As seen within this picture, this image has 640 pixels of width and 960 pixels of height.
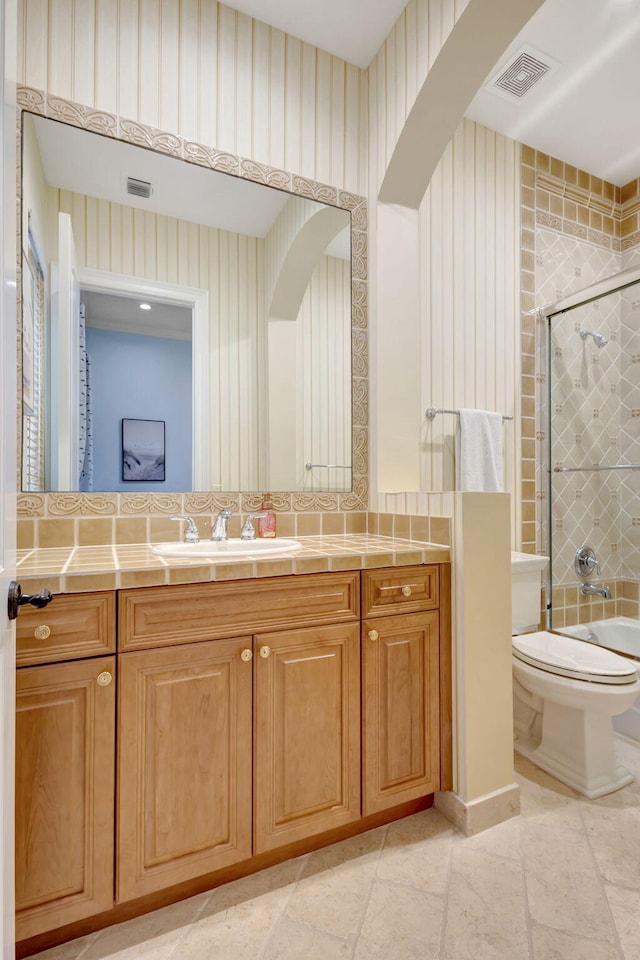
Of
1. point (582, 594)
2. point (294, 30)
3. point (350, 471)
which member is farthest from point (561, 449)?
point (294, 30)

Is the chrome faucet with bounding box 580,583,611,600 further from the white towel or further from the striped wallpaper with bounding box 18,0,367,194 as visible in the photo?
the striped wallpaper with bounding box 18,0,367,194

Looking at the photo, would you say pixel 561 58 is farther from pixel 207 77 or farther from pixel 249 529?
pixel 249 529

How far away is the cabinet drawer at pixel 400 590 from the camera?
1.46 m

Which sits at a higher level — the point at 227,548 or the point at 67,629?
the point at 227,548

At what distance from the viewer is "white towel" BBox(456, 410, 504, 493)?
2.27 meters

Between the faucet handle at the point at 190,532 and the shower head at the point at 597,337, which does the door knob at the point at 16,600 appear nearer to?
the faucet handle at the point at 190,532

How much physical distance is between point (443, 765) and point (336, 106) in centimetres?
257

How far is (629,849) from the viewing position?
144 centimetres

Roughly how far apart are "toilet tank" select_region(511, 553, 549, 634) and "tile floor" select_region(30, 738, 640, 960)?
0.76 metres

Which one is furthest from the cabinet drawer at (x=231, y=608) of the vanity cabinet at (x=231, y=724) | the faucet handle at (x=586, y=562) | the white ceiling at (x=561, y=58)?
the white ceiling at (x=561, y=58)

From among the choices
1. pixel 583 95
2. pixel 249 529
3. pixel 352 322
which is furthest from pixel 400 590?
pixel 583 95

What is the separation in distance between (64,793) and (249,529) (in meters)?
0.91

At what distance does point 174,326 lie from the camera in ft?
5.67

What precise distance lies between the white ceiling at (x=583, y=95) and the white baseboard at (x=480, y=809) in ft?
9.18
